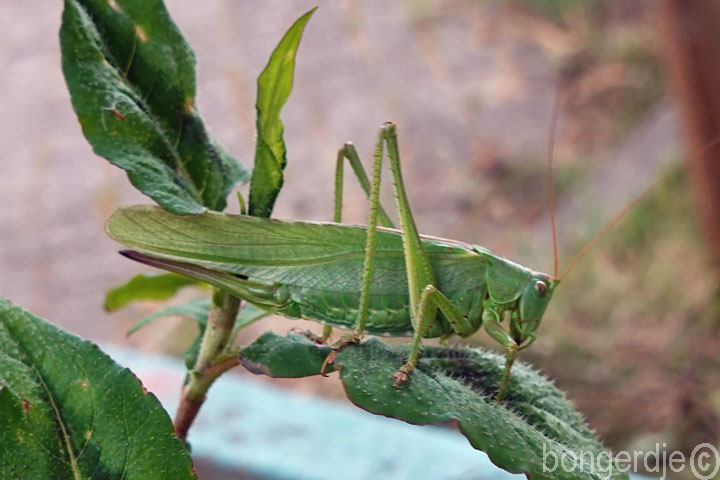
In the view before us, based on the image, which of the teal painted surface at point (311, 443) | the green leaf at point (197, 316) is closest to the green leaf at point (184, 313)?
the green leaf at point (197, 316)

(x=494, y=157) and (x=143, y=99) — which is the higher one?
(x=494, y=157)

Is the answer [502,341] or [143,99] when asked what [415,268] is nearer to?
[502,341]

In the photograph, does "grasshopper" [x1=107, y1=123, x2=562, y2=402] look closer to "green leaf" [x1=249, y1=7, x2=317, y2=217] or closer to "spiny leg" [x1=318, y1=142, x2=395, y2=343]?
"spiny leg" [x1=318, y1=142, x2=395, y2=343]

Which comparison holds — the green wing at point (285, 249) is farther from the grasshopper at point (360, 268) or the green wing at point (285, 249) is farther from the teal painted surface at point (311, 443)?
the teal painted surface at point (311, 443)
